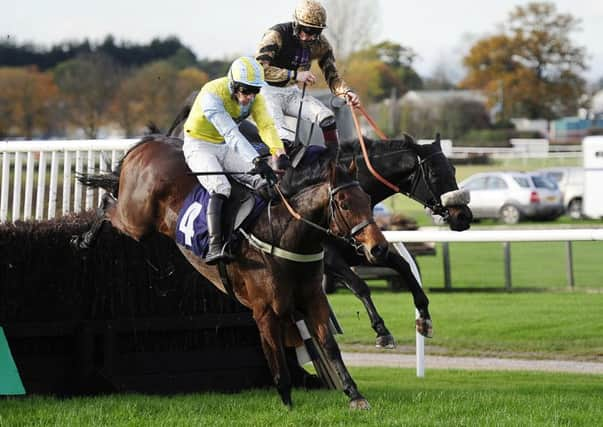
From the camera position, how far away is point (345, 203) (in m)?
6.56

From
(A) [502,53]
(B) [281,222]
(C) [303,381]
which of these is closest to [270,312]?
(B) [281,222]

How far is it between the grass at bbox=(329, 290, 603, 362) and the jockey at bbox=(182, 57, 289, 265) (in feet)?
A: 15.2

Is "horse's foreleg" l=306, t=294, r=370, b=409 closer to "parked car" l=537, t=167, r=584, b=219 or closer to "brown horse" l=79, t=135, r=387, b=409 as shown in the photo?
"brown horse" l=79, t=135, r=387, b=409

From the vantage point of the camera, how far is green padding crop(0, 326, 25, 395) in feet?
24.4

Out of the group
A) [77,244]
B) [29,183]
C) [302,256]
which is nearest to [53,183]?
[29,183]

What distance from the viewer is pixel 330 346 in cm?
691

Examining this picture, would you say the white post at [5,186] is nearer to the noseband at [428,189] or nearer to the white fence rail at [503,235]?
the white fence rail at [503,235]

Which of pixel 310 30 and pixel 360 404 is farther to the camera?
pixel 310 30

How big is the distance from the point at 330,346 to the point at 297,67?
2.36 metres

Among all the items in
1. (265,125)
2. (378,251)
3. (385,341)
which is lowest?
(385,341)

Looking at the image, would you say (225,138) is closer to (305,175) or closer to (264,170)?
(264,170)

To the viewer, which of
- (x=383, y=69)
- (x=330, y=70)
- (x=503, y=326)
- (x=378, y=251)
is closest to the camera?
(x=378, y=251)

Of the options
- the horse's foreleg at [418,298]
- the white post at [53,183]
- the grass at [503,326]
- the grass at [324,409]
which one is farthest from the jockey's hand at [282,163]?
the grass at [503,326]

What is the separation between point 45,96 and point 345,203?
122 feet
